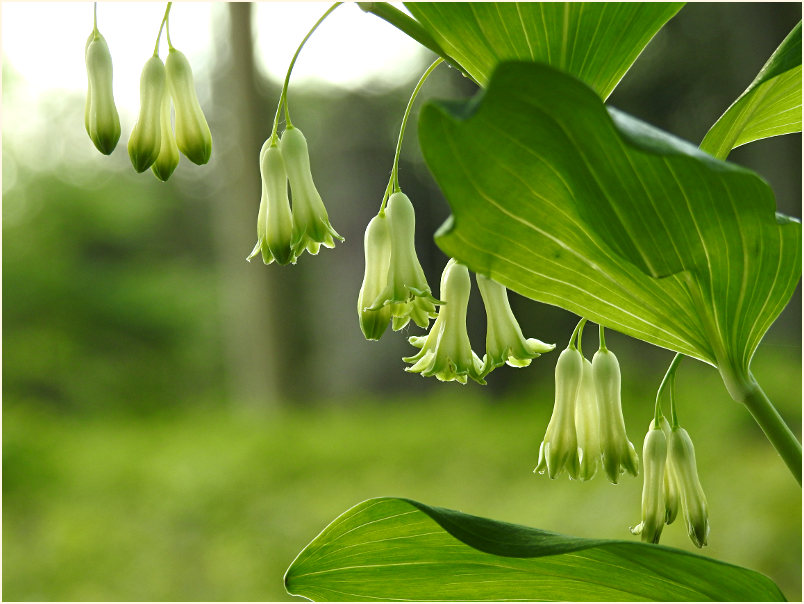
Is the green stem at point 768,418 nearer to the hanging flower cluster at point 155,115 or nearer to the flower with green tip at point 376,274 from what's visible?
the flower with green tip at point 376,274

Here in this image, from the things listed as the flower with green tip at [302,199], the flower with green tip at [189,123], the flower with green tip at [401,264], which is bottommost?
the flower with green tip at [401,264]

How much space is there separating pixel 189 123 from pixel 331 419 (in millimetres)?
4712

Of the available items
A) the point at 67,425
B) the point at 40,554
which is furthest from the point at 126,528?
the point at 67,425

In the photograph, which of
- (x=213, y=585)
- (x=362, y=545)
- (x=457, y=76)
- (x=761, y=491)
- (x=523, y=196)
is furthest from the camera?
(x=457, y=76)

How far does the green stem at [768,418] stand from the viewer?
1.83ft

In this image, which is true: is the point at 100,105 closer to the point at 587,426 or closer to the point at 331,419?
the point at 587,426

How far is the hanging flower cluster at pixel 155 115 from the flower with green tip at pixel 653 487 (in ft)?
1.77

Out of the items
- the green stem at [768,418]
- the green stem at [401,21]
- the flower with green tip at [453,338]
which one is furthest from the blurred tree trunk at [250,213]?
the green stem at [768,418]

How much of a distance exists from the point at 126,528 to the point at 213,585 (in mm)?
772

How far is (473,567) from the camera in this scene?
67 cm

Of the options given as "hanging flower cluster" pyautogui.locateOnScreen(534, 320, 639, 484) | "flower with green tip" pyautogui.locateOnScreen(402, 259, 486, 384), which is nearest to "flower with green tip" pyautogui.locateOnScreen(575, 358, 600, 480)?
"hanging flower cluster" pyautogui.locateOnScreen(534, 320, 639, 484)

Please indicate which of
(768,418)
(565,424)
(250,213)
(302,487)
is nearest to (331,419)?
(302,487)

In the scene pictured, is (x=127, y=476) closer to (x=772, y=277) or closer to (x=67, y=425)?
(x=67, y=425)

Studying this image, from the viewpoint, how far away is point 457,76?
6.05m
